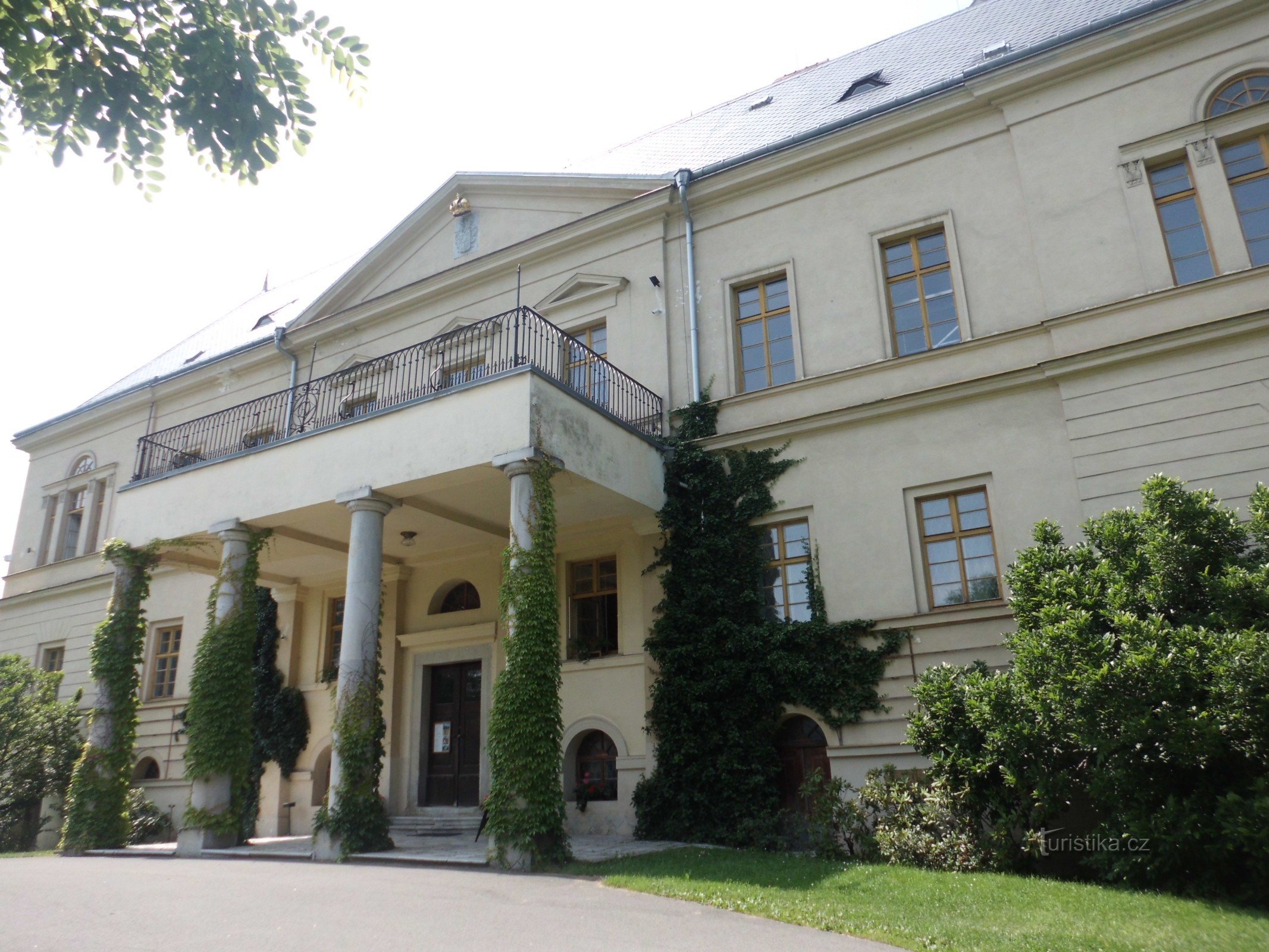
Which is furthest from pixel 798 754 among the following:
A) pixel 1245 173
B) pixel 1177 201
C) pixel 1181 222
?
pixel 1245 173

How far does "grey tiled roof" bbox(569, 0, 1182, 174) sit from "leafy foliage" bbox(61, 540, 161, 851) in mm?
11439

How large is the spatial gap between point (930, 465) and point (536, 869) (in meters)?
7.25

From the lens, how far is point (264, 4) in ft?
17.6

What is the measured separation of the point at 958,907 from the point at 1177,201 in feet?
31.3

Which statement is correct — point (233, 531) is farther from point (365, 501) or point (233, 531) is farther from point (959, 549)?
point (959, 549)

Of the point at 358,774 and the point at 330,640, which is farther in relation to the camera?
the point at 330,640

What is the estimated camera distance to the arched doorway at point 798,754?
12531mm

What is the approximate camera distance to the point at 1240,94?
11992mm

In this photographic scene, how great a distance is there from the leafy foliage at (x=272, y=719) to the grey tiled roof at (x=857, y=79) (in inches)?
465

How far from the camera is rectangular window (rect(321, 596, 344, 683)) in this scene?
17.5 meters

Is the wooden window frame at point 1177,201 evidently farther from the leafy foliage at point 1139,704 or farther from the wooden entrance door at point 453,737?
the wooden entrance door at point 453,737

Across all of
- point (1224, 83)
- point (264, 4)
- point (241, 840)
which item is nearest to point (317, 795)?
point (241, 840)

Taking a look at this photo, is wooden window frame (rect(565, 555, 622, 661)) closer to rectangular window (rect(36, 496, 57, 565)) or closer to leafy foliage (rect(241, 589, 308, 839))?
leafy foliage (rect(241, 589, 308, 839))

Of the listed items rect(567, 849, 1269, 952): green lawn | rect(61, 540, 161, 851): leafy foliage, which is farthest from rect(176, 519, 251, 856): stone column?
rect(567, 849, 1269, 952): green lawn
